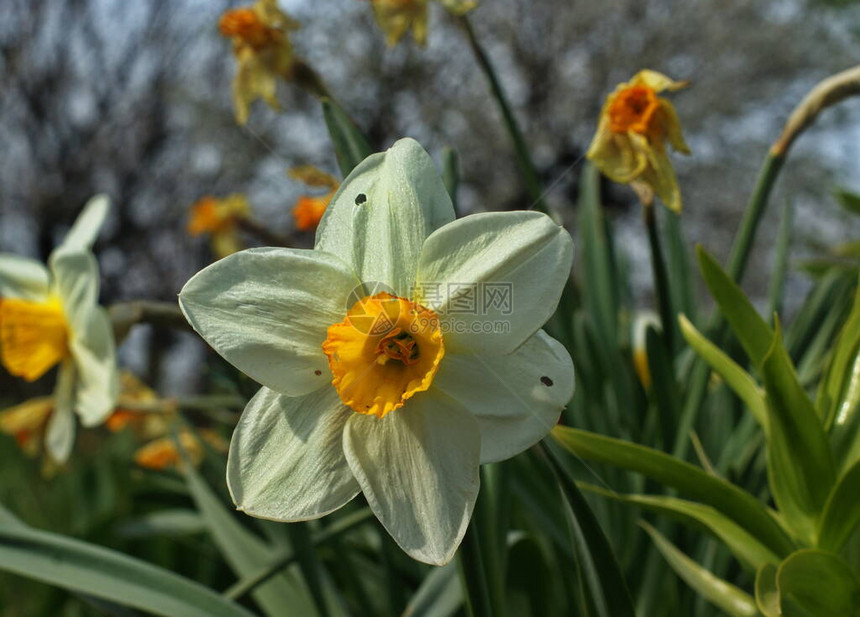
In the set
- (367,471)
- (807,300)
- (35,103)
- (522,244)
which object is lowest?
(35,103)

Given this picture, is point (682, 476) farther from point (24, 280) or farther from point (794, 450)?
point (24, 280)

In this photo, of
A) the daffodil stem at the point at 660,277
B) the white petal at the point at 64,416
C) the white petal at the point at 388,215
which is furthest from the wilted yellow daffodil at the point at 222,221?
the white petal at the point at 388,215

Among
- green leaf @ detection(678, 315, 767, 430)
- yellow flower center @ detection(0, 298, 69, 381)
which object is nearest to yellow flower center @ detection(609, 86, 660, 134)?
green leaf @ detection(678, 315, 767, 430)

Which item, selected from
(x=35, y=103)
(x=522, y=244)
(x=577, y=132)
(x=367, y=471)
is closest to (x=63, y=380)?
(x=367, y=471)

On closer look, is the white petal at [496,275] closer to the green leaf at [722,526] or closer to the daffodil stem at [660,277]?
the green leaf at [722,526]

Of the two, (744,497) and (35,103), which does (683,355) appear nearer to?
(744,497)

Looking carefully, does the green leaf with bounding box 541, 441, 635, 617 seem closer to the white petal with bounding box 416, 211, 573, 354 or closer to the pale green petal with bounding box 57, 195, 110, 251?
the white petal with bounding box 416, 211, 573, 354

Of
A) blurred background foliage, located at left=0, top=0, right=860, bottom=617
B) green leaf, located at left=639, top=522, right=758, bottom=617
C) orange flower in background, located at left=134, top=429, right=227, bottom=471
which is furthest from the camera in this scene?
blurred background foliage, located at left=0, top=0, right=860, bottom=617
